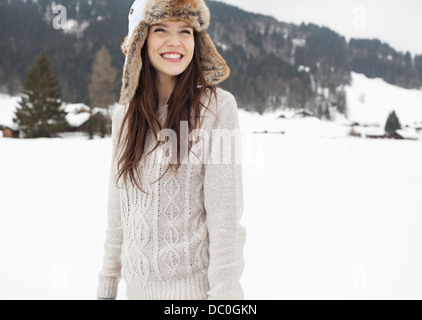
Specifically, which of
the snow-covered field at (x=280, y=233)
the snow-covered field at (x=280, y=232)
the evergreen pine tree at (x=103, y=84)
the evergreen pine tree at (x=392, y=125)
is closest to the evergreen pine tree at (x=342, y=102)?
the evergreen pine tree at (x=392, y=125)

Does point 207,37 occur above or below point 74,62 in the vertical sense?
below

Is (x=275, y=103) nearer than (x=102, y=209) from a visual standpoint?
No

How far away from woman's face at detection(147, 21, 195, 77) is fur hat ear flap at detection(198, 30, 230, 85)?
0.07 metres

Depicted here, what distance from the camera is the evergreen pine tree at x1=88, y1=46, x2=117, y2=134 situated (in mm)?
24266

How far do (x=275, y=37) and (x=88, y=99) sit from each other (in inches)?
1167

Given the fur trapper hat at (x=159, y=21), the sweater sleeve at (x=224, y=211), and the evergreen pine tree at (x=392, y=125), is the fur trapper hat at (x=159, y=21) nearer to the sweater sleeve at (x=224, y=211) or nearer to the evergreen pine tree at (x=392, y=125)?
the sweater sleeve at (x=224, y=211)

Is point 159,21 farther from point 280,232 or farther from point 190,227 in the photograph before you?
point 280,232

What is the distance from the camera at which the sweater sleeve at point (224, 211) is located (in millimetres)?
838

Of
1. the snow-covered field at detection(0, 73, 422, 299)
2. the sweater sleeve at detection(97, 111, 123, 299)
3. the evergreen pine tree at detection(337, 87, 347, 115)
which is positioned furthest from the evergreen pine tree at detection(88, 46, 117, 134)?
the sweater sleeve at detection(97, 111, 123, 299)

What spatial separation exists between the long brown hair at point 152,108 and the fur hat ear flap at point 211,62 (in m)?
0.02

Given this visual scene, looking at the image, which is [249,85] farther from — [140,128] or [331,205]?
[140,128]

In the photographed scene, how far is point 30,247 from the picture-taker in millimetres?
2977

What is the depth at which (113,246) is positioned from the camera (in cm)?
107

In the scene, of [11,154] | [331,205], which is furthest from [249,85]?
[331,205]
